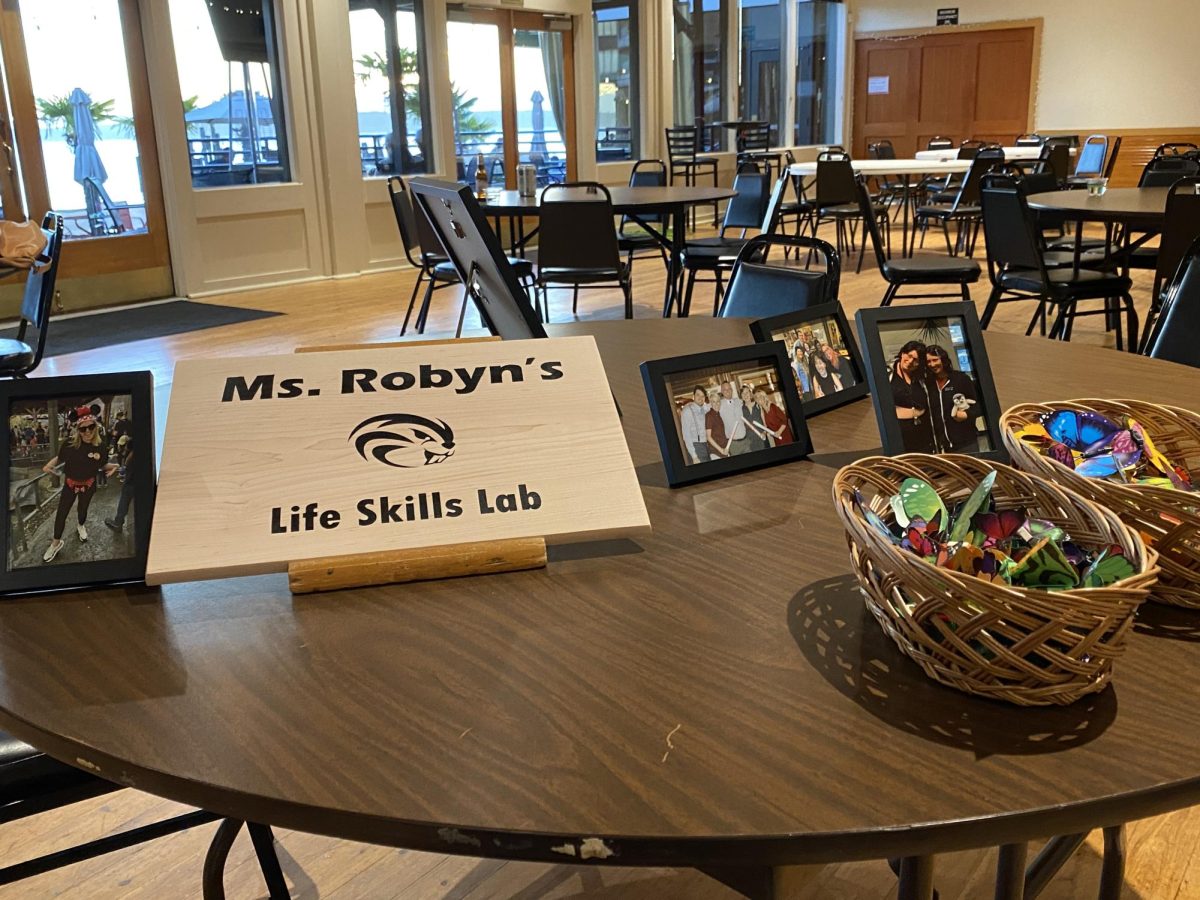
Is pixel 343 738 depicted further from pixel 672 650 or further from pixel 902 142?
pixel 902 142

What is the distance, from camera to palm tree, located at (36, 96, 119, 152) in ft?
20.2

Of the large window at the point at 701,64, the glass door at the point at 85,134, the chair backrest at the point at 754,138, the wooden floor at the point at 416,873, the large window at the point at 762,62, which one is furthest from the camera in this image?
the large window at the point at 762,62

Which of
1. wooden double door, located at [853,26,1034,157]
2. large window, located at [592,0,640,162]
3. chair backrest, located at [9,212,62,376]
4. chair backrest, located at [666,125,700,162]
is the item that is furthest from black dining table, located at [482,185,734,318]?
wooden double door, located at [853,26,1034,157]

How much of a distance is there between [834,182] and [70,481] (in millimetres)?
7321

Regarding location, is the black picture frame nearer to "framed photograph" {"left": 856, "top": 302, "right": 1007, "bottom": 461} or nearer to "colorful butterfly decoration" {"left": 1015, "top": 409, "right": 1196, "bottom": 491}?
"framed photograph" {"left": 856, "top": 302, "right": 1007, "bottom": 461}

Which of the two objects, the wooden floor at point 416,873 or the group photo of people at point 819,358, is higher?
the group photo of people at point 819,358

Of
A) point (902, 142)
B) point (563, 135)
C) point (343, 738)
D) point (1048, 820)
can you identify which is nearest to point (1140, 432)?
point (1048, 820)

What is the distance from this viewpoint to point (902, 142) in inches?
523

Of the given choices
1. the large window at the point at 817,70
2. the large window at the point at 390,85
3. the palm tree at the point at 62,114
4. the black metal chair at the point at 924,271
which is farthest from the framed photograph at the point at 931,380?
the large window at the point at 817,70

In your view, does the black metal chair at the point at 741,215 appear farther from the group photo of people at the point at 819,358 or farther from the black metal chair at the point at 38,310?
the group photo of people at the point at 819,358

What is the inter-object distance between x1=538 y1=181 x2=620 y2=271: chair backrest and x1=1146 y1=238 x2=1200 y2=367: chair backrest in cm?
302

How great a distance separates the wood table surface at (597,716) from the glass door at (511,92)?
8.05 meters

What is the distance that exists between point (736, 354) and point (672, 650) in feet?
1.42

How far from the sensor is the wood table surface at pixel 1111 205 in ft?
13.1
